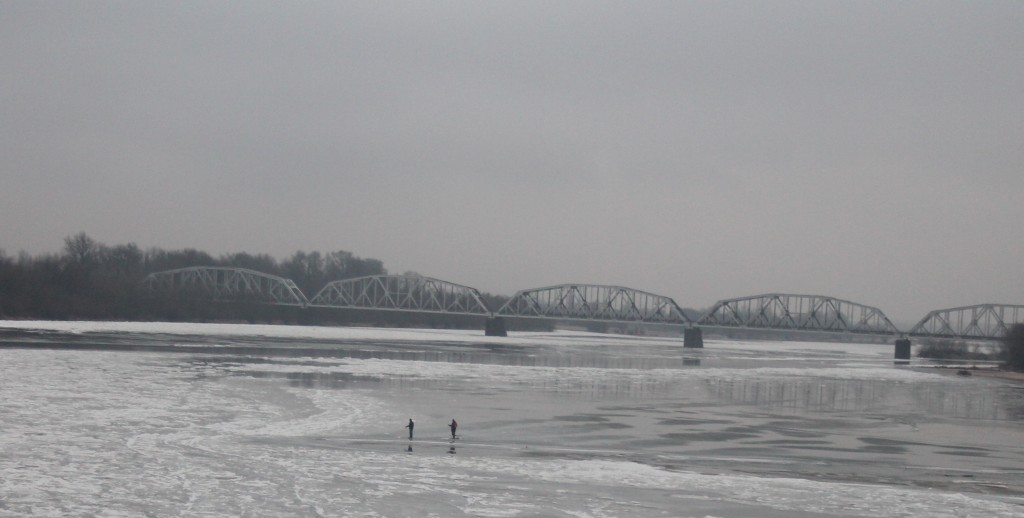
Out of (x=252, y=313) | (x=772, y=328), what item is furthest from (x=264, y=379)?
(x=252, y=313)

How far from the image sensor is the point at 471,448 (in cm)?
2559

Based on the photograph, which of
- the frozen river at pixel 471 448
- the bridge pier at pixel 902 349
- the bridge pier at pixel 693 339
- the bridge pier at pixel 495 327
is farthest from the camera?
the bridge pier at pixel 495 327

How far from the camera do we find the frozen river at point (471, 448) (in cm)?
1911

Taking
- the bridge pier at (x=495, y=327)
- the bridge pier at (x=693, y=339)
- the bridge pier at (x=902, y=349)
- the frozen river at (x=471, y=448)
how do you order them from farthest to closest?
the bridge pier at (x=495, y=327) < the bridge pier at (x=693, y=339) < the bridge pier at (x=902, y=349) < the frozen river at (x=471, y=448)

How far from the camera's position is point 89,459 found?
2170cm

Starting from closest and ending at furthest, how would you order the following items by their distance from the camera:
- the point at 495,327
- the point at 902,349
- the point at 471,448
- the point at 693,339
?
the point at 471,448
the point at 902,349
the point at 693,339
the point at 495,327

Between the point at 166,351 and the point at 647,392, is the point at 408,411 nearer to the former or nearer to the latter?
the point at 647,392

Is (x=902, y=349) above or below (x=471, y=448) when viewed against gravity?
above

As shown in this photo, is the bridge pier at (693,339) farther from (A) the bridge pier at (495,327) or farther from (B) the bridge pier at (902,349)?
(A) the bridge pier at (495,327)

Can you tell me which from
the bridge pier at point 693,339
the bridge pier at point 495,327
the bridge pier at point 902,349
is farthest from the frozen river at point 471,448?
the bridge pier at point 495,327

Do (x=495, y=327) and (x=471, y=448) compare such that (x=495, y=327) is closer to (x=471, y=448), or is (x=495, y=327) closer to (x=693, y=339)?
(x=693, y=339)

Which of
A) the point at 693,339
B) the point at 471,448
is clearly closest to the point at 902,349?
the point at 693,339

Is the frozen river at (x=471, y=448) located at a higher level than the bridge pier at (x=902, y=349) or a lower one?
lower

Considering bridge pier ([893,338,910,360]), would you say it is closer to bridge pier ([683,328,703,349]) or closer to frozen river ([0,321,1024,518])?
bridge pier ([683,328,703,349])
